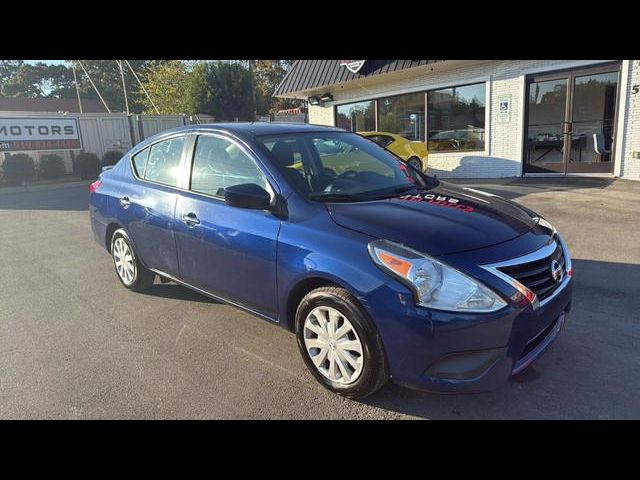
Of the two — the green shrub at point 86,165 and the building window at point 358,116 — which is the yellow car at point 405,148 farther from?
the green shrub at point 86,165

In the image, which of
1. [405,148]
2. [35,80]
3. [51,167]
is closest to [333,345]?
[405,148]

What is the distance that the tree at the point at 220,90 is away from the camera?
2961 centimetres

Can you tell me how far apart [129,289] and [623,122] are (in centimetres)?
1090

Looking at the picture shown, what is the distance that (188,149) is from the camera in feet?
12.9

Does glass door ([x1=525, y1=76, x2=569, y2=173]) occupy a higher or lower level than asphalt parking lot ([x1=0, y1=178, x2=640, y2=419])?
higher

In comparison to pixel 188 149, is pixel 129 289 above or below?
below

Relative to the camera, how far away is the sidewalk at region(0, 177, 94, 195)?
16.8m

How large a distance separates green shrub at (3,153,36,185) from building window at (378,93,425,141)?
14.2 meters

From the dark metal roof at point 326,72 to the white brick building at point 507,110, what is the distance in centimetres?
4

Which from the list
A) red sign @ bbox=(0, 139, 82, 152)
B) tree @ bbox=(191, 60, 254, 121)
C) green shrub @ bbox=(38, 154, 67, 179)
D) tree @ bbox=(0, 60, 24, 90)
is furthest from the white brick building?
tree @ bbox=(0, 60, 24, 90)

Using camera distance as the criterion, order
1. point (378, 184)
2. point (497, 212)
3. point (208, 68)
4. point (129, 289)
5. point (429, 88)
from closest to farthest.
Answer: point (497, 212) → point (378, 184) → point (129, 289) → point (429, 88) → point (208, 68)

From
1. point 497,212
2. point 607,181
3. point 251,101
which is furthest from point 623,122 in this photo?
point 251,101

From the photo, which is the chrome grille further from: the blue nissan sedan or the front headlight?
the front headlight
